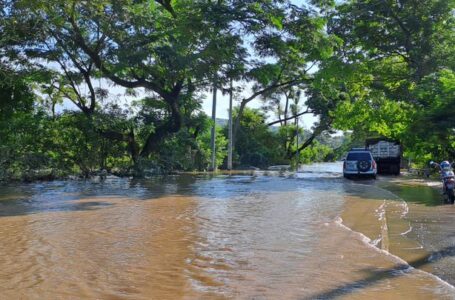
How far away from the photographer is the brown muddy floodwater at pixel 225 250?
5.61 meters

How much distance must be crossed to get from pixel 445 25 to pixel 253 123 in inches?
1275

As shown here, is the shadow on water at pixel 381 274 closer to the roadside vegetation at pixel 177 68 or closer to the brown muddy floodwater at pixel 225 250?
the brown muddy floodwater at pixel 225 250

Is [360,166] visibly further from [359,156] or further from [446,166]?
[446,166]

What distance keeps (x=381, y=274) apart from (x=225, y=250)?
2516mm

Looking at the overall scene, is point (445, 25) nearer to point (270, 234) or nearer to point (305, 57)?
point (305, 57)

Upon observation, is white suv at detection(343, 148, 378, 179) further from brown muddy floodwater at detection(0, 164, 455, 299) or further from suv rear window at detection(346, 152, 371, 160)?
brown muddy floodwater at detection(0, 164, 455, 299)

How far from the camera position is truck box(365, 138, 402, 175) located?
33.5 meters

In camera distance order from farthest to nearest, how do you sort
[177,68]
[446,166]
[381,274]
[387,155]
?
1. [387,155]
2. [177,68]
3. [446,166]
4. [381,274]

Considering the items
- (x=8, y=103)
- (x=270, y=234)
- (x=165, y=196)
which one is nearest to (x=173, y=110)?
(x=8, y=103)

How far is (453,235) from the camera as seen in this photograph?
29.2 ft

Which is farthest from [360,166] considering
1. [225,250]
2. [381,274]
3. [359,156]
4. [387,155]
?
[381,274]

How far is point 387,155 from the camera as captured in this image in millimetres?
34312

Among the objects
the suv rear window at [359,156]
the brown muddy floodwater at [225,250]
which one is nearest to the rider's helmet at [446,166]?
the brown muddy floodwater at [225,250]

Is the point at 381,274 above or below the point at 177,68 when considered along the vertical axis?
below
